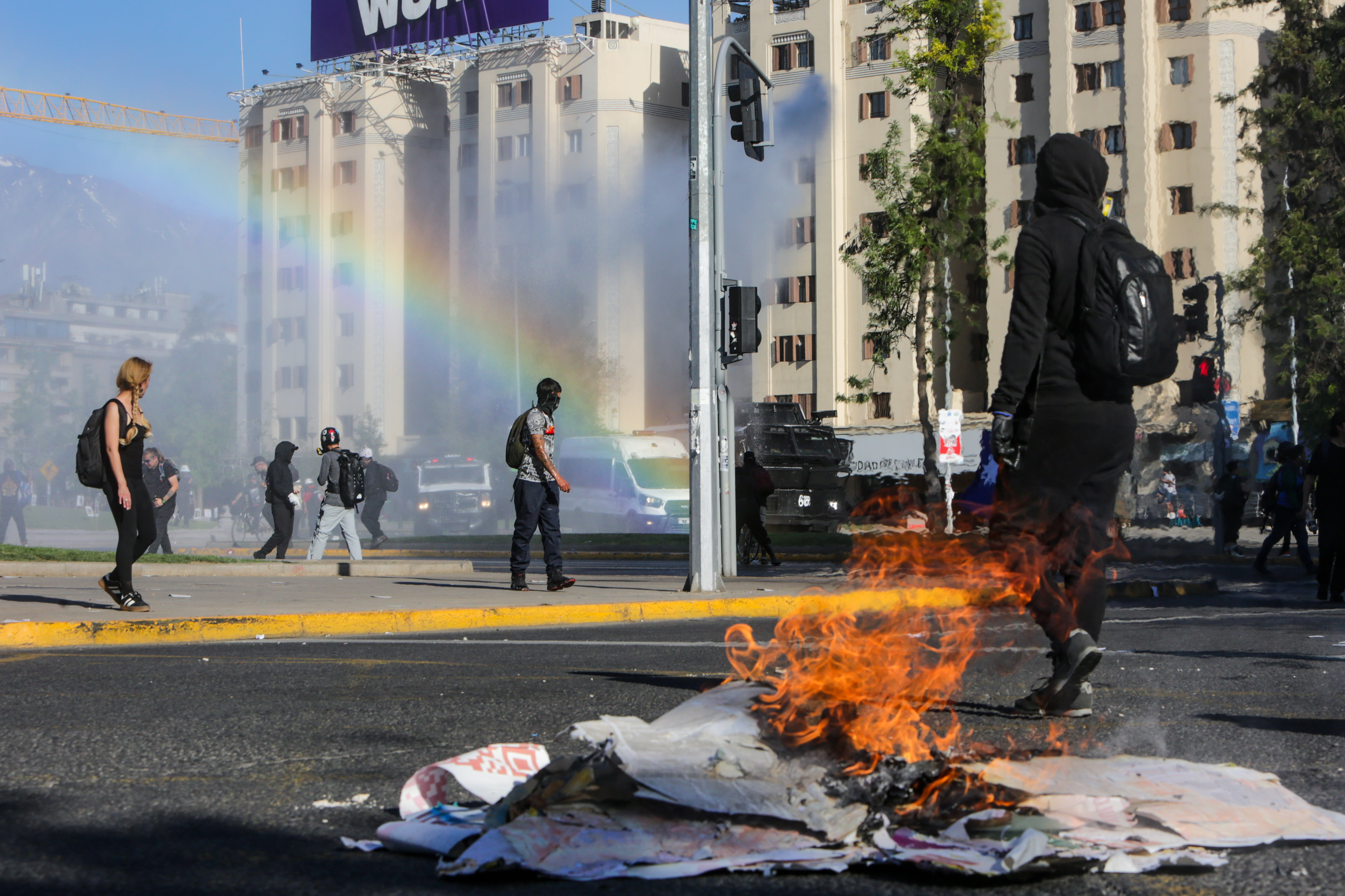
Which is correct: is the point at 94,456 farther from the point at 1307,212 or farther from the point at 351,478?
the point at 1307,212

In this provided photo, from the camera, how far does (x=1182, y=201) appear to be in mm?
53750

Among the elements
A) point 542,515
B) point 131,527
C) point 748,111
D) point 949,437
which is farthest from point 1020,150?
point 131,527

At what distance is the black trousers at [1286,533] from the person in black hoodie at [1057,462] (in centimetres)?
1295

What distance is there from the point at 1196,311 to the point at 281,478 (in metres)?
12.8

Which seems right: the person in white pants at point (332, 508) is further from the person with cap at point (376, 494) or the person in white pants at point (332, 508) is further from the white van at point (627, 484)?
the white van at point (627, 484)

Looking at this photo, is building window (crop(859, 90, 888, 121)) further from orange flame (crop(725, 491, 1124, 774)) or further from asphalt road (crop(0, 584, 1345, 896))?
orange flame (crop(725, 491, 1124, 774))

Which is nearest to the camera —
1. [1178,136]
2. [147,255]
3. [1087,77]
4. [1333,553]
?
[1333,553]

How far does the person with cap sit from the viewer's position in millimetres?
24234

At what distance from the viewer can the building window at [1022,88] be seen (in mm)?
57875

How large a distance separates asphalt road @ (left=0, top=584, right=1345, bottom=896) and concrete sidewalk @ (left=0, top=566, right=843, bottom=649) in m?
0.67

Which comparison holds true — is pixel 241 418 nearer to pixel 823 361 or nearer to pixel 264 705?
pixel 823 361

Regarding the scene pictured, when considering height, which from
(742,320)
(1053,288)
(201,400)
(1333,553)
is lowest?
(1333,553)


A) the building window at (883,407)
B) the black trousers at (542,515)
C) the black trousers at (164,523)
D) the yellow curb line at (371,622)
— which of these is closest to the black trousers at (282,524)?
the black trousers at (164,523)

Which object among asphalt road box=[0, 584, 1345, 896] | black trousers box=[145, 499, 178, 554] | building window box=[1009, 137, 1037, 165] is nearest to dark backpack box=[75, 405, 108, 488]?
asphalt road box=[0, 584, 1345, 896]
